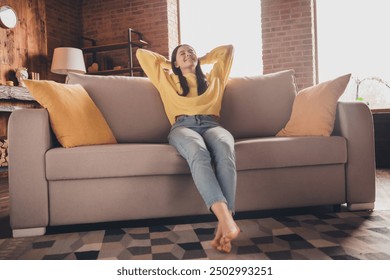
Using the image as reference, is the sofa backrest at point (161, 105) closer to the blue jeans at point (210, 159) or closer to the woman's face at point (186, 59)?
the woman's face at point (186, 59)

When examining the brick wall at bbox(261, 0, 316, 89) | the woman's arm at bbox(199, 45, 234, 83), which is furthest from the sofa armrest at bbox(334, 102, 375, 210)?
the brick wall at bbox(261, 0, 316, 89)

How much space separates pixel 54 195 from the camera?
170cm

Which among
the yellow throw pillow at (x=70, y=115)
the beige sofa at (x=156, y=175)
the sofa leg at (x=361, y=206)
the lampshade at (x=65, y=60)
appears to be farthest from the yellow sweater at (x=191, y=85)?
the lampshade at (x=65, y=60)

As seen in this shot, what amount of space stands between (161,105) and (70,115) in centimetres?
61

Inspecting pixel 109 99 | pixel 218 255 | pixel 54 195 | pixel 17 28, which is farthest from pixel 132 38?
pixel 218 255

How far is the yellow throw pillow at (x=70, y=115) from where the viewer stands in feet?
5.94

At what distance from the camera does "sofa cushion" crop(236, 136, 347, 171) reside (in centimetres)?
179

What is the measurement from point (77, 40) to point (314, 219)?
188 inches

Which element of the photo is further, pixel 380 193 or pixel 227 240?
pixel 380 193

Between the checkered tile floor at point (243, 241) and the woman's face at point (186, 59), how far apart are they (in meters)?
0.95

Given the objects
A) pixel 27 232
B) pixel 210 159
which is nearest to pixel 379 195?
pixel 210 159

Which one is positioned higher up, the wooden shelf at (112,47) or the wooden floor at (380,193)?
the wooden shelf at (112,47)

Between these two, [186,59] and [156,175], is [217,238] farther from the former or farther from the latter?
[186,59]

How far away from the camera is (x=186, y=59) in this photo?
212cm
